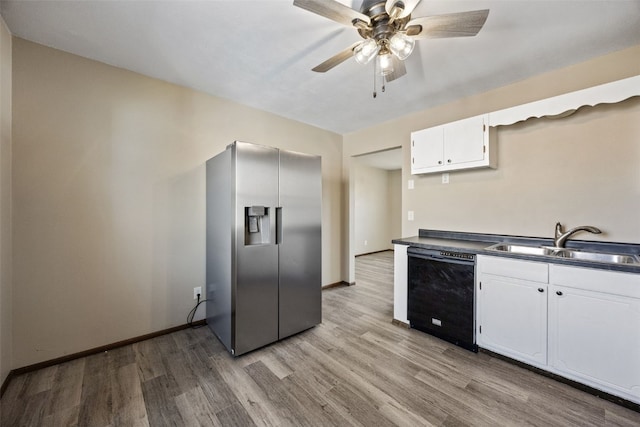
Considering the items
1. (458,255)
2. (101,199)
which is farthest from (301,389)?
(101,199)

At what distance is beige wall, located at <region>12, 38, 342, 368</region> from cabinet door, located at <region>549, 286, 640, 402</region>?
3.10 meters

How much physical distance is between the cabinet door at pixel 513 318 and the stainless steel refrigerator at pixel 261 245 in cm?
151

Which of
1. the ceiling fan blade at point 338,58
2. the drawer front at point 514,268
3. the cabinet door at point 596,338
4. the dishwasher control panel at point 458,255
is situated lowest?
the cabinet door at point 596,338

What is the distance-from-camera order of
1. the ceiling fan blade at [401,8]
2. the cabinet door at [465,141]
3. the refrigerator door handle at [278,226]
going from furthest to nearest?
the cabinet door at [465,141] → the refrigerator door handle at [278,226] → the ceiling fan blade at [401,8]

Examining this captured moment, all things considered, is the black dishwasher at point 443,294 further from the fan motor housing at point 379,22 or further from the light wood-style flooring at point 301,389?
the fan motor housing at point 379,22

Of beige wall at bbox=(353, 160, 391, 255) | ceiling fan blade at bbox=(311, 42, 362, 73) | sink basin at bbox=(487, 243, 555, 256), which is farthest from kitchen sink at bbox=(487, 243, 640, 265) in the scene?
beige wall at bbox=(353, 160, 391, 255)

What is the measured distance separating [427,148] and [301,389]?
2.60m

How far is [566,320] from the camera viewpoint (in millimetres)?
1720

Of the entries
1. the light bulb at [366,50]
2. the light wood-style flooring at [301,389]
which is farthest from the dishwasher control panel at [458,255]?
the light bulb at [366,50]

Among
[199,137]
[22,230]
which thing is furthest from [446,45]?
[22,230]

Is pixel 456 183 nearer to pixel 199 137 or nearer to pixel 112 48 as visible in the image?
pixel 199 137

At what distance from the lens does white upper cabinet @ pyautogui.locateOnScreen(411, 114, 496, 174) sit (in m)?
2.38

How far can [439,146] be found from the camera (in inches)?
105

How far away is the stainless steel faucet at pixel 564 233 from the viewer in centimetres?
197
